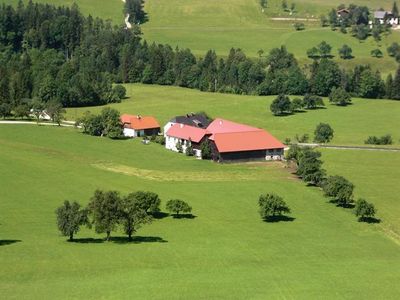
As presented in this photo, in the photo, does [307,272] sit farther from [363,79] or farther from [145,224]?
[363,79]

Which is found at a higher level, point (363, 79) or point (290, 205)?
point (363, 79)

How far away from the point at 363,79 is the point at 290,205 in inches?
3324

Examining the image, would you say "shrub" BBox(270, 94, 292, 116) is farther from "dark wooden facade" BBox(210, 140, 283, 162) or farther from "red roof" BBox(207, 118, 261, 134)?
"dark wooden facade" BBox(210, 140, 283, 162)

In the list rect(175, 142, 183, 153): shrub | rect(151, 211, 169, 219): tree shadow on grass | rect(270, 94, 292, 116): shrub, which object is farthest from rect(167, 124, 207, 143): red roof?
rect(151, 211, 169, 219): tree shadow on grass

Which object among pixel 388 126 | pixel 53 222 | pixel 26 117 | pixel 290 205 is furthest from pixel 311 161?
pixel 26 117

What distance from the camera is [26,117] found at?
137m

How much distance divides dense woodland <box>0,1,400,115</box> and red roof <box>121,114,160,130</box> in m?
19.4

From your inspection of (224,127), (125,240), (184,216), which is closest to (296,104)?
(224,127)

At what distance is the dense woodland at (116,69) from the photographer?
151m

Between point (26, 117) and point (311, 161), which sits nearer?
point (311, 161)

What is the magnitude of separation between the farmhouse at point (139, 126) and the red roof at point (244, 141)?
18.4 m

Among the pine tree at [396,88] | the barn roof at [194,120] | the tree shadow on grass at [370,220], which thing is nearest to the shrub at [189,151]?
the barn roof at [194,120]

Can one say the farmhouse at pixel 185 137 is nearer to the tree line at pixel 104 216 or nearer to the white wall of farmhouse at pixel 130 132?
the white wall of farmhouse at pixel 130 132

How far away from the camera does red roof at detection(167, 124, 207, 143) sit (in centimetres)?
11262
